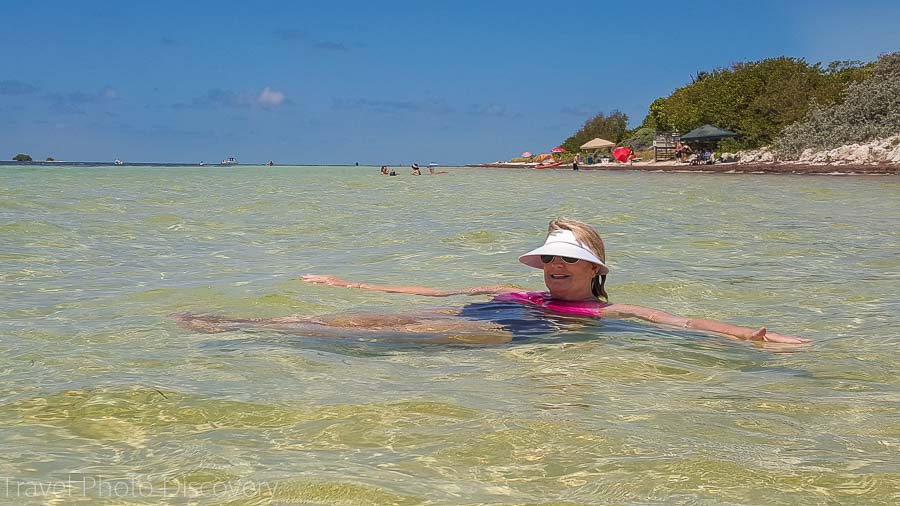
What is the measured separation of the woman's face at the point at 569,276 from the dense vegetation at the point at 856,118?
39.4 meters

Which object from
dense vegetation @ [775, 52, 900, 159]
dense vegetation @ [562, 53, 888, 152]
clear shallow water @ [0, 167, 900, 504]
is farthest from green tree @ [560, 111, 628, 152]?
clear shallow water @ [0, 167, 900, 504]

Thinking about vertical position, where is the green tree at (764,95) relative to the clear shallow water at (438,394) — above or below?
above

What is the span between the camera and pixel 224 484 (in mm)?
2523

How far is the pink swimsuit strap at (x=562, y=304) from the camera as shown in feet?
17.4

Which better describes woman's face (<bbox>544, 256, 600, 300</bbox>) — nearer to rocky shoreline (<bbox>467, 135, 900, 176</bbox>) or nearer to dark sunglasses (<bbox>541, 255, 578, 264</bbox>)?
dark sunglasses (<bbox>541, 255, 578, 264</bbox>)

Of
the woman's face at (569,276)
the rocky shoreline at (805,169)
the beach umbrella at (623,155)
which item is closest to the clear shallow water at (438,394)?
the woman's face at (569,276)

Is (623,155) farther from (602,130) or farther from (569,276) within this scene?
(569,276)

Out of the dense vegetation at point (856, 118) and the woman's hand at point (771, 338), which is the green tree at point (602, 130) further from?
the woman's hand at point (771, 338)

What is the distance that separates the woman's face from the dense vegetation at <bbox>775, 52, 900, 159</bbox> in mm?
39400

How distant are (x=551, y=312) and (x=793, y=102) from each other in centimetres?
4823

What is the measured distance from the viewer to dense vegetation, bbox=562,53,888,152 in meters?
40.7

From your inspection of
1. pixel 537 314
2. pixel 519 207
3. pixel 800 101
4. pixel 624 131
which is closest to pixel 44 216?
pixel 519 207

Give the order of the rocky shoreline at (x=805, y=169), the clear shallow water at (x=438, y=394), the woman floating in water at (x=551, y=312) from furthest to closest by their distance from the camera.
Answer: the rocky shoreline at (x=805, y=169)
the woman floating in water at (x=551, y=312)
the clear shallow water at (x=438, y=394)

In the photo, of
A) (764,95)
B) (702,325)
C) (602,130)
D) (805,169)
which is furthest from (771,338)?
(602,130)
